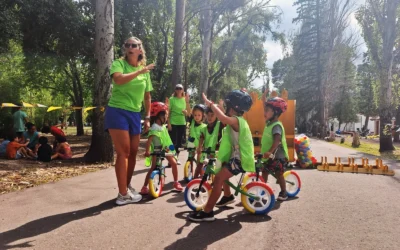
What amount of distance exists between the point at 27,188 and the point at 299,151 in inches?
278

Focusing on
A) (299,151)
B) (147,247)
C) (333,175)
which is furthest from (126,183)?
(299,151)

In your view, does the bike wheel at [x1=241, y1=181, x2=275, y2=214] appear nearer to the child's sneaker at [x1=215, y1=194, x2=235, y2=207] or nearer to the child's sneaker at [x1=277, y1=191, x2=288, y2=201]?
the child's sneaker at [x1=215, y1=194, x2=235, y2=207]

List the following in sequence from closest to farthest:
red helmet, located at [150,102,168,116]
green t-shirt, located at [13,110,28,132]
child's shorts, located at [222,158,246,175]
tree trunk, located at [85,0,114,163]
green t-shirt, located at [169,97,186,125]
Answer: child's shorts, located at [222,158,246,175]
red helmet, located at [150,102,168,116]
green t-shirt, located at [169,97,186,125]
tree trunk, located at [85,0,114,163]
green t-shirt, located at [13,110,28,132]

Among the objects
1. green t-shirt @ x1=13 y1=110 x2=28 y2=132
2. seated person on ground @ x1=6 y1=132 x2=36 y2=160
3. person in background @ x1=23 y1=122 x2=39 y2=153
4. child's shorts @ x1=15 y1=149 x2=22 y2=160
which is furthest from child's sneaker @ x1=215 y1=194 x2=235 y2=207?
green t-shirt @ x1=13 y1=110 x2=28 y2=132

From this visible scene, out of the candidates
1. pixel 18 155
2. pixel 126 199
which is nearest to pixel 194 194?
pixel 126 199

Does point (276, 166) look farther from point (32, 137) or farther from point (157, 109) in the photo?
point (32, 137)

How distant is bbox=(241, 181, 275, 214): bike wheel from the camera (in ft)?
14.9

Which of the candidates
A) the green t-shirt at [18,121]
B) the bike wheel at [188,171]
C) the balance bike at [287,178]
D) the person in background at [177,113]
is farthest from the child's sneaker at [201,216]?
the green t-shirt at [18,121]

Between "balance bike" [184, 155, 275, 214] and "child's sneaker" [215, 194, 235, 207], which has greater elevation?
"balance bike" [184, 155, 275, 214]

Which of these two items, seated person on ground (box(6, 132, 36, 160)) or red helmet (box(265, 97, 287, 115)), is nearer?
red helmet (box(265, 97, 287, 115))

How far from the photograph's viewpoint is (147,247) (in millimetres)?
3287

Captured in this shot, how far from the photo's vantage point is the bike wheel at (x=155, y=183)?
534 centimetres

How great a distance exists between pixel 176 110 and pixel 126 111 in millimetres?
3118

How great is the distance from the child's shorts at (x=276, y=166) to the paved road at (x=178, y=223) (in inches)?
19.6
